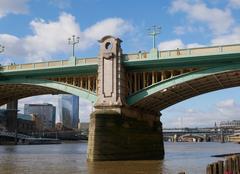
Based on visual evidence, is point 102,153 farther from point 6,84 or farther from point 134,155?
point 6,84

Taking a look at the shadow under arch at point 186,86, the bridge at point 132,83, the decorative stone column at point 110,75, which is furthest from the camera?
the decorative stone column at point 110,75

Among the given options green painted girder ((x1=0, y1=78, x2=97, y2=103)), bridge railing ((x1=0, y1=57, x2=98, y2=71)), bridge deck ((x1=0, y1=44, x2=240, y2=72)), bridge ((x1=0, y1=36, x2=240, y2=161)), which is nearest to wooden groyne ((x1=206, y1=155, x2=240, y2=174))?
bridge deck ((x1=0, y1=44, x2=240, y2=72))

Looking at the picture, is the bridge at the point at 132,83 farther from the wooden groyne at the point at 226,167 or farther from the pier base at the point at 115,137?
the wooden groyne at the point at 226,167

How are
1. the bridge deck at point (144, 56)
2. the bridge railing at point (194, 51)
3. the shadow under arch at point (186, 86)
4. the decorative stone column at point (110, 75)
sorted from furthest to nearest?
the decorative stone column at point (110, 75) < the shadow under arch at point (186, 86) < the bridge deck at point (144, 56) < the bridge railing at point (194, 51)

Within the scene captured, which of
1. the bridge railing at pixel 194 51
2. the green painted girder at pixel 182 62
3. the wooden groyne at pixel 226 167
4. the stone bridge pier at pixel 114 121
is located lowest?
the wooden groyne at pixel 226 167

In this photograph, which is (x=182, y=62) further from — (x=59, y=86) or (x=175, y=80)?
(x=59, y=86)

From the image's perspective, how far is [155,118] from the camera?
54.4m

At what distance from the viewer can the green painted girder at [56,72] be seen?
159ft

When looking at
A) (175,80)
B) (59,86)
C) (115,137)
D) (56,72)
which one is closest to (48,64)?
(56,72)

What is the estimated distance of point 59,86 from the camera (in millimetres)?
51406

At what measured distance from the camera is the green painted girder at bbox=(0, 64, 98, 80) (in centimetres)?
4859

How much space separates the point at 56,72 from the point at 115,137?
42.4ft

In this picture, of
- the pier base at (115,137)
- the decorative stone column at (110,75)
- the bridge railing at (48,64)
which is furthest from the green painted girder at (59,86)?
the pier base at (115,137)

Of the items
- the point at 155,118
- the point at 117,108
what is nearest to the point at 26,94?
the point at 155,118
